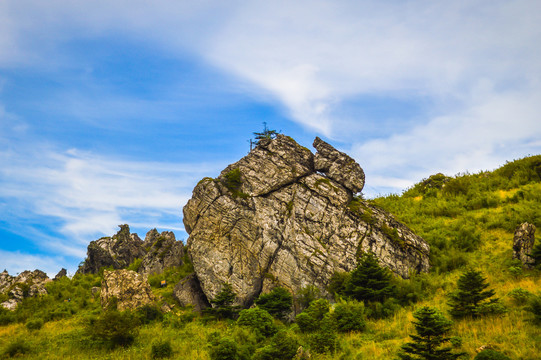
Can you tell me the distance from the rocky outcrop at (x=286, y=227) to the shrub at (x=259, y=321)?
4.44 m

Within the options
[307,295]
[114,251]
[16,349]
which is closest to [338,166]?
[307,295]

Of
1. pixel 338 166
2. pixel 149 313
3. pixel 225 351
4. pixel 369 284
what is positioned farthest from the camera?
pixel 338 166

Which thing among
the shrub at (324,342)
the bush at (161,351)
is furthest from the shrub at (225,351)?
the shrub at (324,342)

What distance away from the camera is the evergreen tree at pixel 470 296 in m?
18.0

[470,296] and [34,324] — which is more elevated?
[34,324]

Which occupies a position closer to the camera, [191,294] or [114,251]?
[191,294]

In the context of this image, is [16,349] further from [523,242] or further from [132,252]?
[523,242]

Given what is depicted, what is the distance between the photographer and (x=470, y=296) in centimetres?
1817

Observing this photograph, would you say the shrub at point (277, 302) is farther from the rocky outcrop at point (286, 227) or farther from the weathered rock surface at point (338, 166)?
the weathered rock surface at point (338, 166)

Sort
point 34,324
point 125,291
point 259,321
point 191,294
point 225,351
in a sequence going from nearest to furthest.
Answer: point 225,351, point 259,321, point 34,324, point 125,291, point 191,294

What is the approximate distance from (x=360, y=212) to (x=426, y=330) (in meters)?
17.4

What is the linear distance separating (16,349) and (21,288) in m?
16.8

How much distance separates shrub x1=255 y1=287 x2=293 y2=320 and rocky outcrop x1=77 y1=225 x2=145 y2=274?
27.0 metres

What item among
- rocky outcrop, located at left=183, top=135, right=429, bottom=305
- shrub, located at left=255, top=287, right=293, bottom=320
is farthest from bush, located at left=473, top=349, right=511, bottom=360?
rocky outcrop, located at left=183, top=135, right=429, bottom=305
